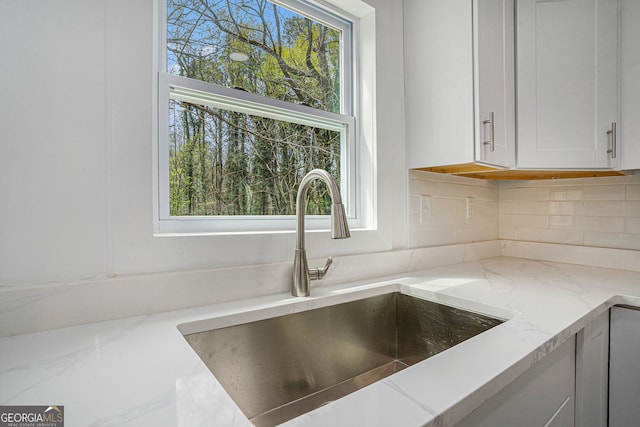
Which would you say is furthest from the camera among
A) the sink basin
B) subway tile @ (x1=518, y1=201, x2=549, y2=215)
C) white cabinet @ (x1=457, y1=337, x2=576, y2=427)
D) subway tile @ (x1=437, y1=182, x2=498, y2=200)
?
subway tile @ (x1=518, y1=201, x2=549, y2=215)

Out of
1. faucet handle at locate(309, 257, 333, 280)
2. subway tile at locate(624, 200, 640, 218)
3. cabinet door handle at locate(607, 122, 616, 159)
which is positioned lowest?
faucet handle at locate(309, 257, 333, 280)

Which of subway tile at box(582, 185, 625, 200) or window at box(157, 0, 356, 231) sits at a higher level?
window at box(157, 0, 356, 231)

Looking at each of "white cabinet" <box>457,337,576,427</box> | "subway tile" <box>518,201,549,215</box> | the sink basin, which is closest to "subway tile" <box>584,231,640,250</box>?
"subway tile" <box>518,201,549,215</box>

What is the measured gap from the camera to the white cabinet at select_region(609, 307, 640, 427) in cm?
101

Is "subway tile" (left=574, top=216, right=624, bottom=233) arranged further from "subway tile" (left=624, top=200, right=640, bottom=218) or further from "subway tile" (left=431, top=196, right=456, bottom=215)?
"subway tile" (left=431, top=196, right=456, bottom=215)

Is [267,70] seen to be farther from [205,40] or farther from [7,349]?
[7,349]

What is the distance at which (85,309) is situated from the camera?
A: 791mm

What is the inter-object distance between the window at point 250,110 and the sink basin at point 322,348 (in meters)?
0.40

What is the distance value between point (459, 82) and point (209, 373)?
4.37 feet

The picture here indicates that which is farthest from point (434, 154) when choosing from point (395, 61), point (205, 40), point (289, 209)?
point (205, 40)

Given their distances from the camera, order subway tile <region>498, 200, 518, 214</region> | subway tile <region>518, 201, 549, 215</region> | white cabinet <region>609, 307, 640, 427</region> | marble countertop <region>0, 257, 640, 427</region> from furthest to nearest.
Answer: subway tile <region>498, 200, 518, 214</region>, subway tile <region>518, 201, 549, 215</region>, white cabinet <region>609, 307, 640, 427</region>, marble countertop <region>0, 257, 640, 427</region>

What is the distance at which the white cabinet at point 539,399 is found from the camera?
1.96 ft

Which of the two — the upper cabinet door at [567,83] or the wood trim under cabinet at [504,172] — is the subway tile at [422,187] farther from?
the upper cabinet door at [567,83]

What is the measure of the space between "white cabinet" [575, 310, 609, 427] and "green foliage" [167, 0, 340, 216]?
0.95m
